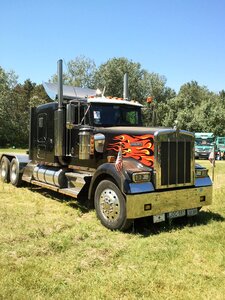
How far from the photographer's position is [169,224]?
23.8 feet

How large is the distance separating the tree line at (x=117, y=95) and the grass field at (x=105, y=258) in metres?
38.3

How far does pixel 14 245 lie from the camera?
583 centimetres

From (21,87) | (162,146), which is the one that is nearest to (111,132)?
(162,146)

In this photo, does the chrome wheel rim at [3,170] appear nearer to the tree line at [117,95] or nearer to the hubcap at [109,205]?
the hubcap at [109,205]

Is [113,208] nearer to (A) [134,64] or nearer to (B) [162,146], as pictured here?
(B) [162,146]

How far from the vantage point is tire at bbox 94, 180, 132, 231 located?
661cm

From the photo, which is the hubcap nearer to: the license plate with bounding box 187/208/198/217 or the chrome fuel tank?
the license plate with bounding box 187/208/198/217

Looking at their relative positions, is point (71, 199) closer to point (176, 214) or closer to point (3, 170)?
point (176, 214)

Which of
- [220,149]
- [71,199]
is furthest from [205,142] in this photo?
[71,199]

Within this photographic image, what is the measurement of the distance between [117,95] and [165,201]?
4595 centimetres

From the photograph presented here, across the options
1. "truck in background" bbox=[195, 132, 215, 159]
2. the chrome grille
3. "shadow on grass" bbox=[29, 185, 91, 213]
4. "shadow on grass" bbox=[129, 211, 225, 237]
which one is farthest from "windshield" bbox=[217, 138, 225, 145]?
the chrome grille

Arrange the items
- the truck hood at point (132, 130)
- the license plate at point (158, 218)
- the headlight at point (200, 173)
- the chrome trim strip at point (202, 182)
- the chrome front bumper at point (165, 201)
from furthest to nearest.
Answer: the headlight at point (200, 173) → the chrome trim strip at point (202, 182) → the truck hood at point (132, 130) → the license plate at point (158, 218) → the chrome front bumper at point (165, 201)

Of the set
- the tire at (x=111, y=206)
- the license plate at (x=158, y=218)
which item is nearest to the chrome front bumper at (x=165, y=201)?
the license plate at (x=158, y=218)

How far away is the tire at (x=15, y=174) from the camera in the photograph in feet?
38.7
